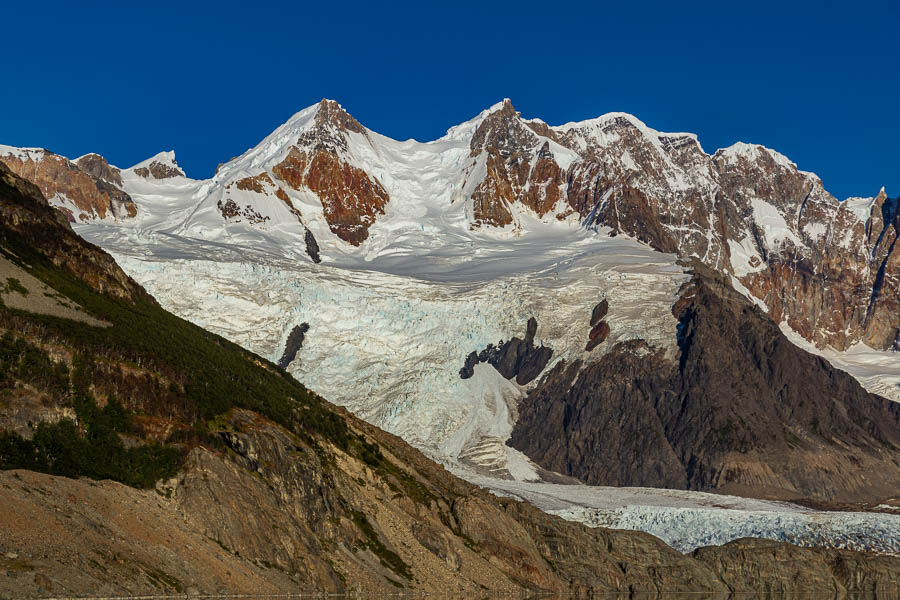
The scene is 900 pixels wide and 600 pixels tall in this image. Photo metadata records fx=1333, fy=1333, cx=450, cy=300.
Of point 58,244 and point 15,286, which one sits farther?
point 58,244

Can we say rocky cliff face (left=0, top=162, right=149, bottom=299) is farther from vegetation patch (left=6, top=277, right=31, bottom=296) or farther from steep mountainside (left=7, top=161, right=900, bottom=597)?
vegetation patch (left=6, top=277, right=31, bottom=296)

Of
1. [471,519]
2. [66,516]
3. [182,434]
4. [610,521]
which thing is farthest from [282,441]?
[610,521]

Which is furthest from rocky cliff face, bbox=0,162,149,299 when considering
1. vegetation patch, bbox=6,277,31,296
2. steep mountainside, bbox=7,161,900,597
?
vegetation patch, bbox=6,277,31,296

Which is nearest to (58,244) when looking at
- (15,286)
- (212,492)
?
(15,286)

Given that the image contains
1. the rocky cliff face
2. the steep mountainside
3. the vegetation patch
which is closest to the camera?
the steep mountainside

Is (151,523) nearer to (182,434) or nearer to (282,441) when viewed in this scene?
(182,434)

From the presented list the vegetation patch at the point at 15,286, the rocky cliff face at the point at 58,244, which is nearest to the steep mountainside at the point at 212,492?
the vegetation patch at the point at 15,286

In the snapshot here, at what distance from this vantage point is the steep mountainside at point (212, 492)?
8488 centimetres

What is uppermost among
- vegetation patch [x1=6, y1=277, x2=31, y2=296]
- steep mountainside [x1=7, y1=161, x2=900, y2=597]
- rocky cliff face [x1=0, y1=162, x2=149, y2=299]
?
rocky cliff face [x1=0, y1=162, x2=149, y2=299]

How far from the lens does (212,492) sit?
9775 cm

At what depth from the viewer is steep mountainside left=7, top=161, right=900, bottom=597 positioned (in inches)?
3342

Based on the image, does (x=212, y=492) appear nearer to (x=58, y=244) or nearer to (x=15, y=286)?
(x=15, y=286)

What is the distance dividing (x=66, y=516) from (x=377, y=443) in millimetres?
65441

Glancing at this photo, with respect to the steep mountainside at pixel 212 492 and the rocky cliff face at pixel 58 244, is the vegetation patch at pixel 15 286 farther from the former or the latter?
the rocky cliff face at pixel 58 244
